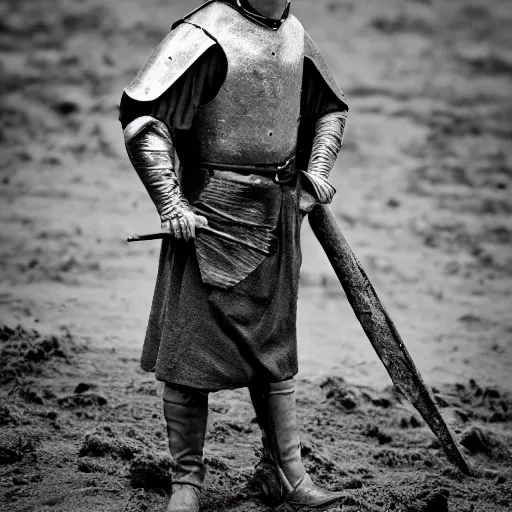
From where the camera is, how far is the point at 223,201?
349cm

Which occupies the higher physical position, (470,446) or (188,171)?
(188,171)

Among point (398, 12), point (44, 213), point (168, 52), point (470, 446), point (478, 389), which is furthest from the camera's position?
point (398, 12)

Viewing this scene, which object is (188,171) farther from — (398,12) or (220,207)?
(398,12)

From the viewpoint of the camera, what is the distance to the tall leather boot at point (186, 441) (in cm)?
359

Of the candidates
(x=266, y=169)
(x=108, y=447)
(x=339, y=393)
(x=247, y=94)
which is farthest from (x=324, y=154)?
(x=339, y=393)

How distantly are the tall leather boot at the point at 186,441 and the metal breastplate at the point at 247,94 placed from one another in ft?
2.79

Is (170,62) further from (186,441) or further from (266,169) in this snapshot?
(186,441)

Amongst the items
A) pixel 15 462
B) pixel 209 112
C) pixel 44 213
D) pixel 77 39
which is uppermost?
pixel 77 39

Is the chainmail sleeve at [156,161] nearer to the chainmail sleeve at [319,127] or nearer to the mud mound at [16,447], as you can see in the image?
the chainmail sleeve at [319,127]

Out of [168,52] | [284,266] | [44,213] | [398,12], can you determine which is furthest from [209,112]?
[398,12]

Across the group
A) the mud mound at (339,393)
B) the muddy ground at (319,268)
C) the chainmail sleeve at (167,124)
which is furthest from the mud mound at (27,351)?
the chainmail sleeve at (167,124)

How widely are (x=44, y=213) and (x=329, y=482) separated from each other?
13.0ft

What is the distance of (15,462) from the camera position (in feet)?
13.2

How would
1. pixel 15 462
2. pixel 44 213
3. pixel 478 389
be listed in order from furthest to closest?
pixel 44 213 < pixel 478 389 < pixel 15 462
